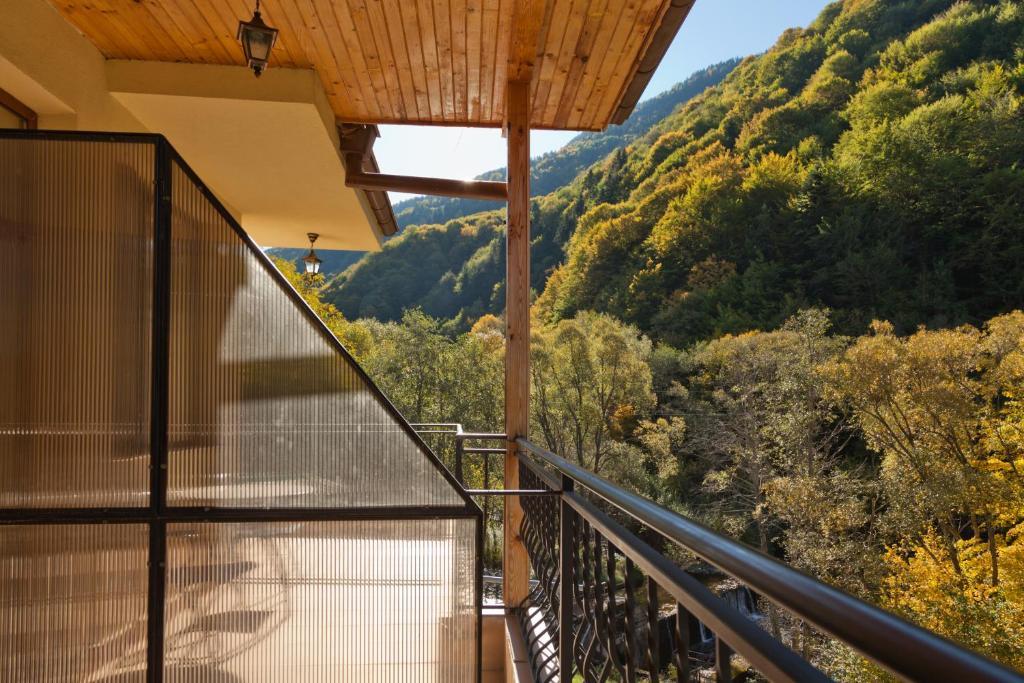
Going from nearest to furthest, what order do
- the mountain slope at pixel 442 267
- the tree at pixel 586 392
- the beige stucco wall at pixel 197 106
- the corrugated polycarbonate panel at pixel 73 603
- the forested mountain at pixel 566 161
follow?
the corrugated polycarbonate panel at pixel 73 603 → the beige stucco wall at pixel 197 106 → the tree at pixel 586 392 → the mountain slope at pixel 442 267 → the forested mountain at pixel 566 161

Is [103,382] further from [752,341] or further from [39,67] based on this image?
[752,341]

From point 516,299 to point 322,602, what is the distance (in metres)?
1.78

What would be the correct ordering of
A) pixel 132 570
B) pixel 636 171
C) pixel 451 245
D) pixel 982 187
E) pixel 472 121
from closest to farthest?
pixel 132 570
pixel 472 121
pixel 982 187
pixel 451 245
pixel 636 171

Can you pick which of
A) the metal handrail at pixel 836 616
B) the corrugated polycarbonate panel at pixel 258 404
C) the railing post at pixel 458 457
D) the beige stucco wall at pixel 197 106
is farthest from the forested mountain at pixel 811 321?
the metal handrail at pixel 836 616

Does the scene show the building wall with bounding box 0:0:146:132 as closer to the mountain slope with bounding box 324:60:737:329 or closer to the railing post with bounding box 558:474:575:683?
the railing post with bounding box 558:474:575:683

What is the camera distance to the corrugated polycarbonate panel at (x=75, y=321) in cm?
151

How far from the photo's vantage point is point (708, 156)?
27.2 meters

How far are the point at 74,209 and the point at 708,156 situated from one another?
2844 cm

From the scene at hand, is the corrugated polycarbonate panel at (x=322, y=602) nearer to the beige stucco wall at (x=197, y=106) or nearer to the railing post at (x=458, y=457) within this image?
the railing post at (x=458, y=457)

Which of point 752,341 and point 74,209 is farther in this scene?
point 752,341

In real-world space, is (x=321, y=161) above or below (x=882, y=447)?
above

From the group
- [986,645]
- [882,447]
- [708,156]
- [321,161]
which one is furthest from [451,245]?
[321,161]

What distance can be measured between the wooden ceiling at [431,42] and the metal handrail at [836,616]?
2201 millimetres

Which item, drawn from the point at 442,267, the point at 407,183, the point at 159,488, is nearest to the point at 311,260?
the point at 407,183
